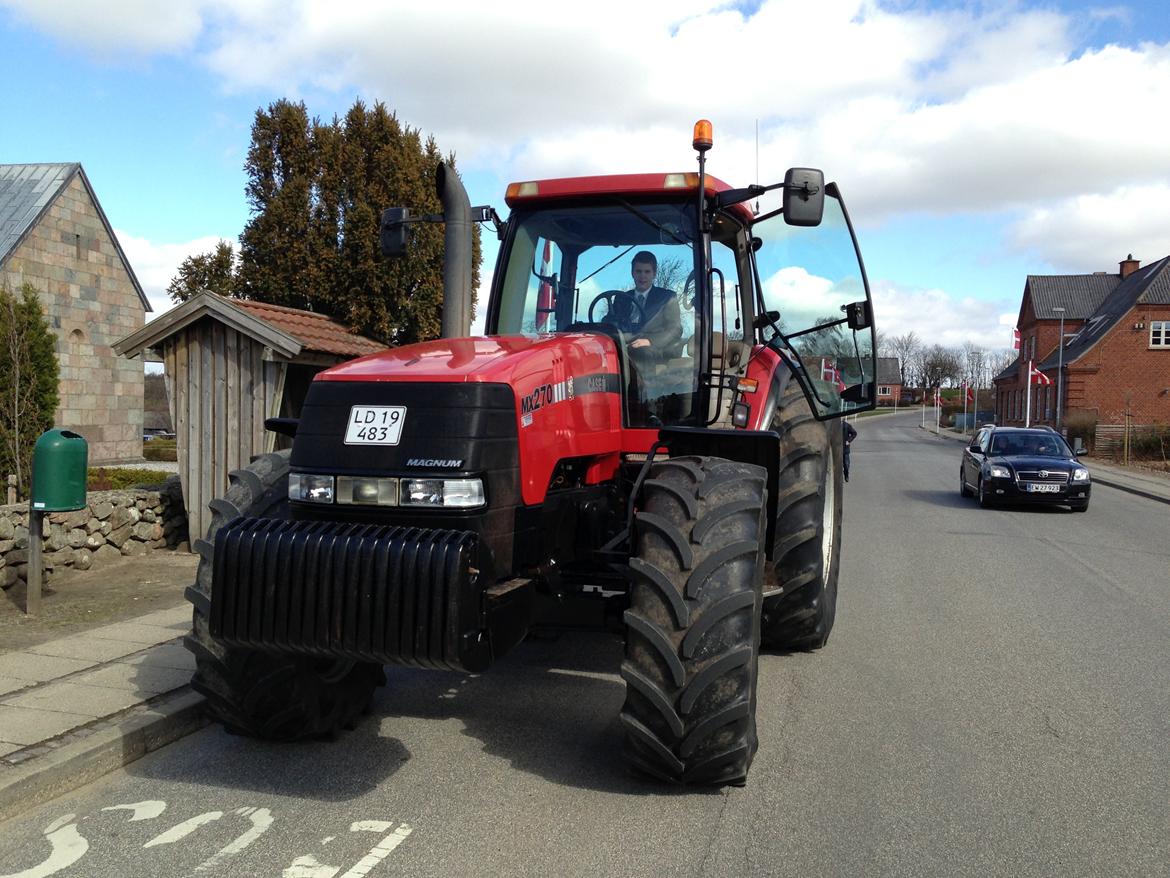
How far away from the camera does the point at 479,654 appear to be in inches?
148

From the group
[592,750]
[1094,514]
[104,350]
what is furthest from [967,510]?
[104,350]

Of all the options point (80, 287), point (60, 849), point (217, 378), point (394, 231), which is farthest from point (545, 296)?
point (80, 287)

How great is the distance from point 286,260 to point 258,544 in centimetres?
1637

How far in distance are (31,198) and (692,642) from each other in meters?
25.9

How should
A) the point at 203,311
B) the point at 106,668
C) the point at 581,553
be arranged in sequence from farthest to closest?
the point at 203,311
the point at 106,668
the point at 581,553

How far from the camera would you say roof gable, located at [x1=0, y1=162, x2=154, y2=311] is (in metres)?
23.6

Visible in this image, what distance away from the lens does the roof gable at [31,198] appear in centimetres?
2364

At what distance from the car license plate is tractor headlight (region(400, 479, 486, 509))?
0.62 feet

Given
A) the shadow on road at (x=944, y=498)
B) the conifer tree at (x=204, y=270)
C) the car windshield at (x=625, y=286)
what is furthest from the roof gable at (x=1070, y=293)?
the car windshield at (x=625, y=286)

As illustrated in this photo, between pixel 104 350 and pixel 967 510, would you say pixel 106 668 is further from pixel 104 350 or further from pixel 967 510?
pixel 104 350

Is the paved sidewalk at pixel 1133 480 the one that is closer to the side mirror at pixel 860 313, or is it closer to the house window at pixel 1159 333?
the side mirror at pixel 860 313

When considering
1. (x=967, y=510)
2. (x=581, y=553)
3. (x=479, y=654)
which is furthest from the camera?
(x=967, y=510)

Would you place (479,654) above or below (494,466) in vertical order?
below

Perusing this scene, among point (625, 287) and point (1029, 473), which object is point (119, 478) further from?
point (1029, 473)
